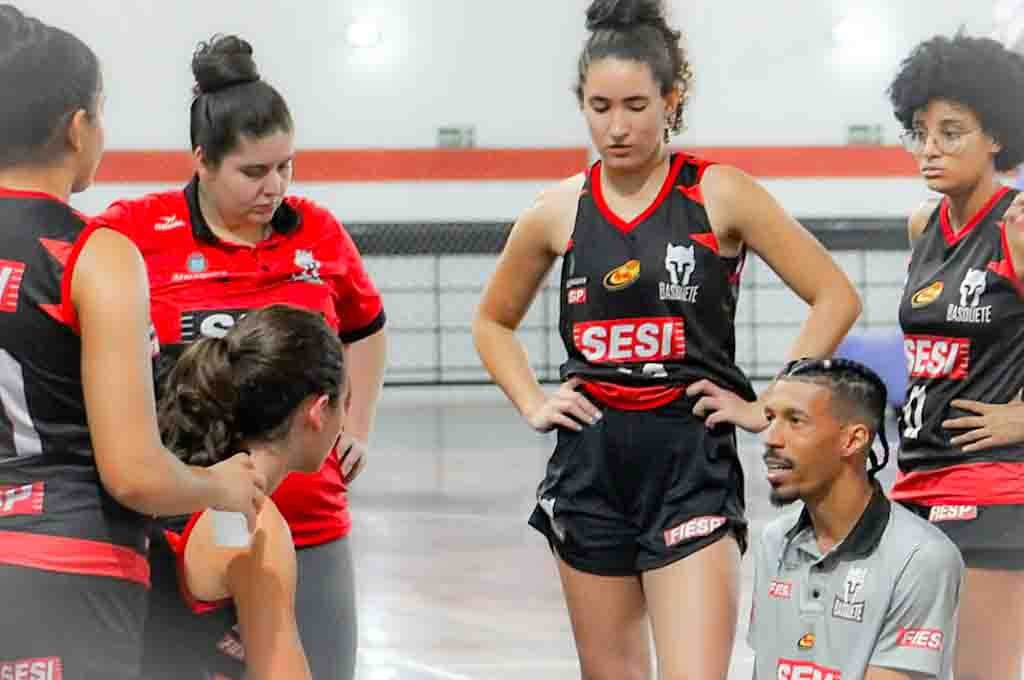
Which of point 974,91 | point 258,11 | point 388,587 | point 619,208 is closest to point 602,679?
point 619,208

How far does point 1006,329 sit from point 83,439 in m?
2.14

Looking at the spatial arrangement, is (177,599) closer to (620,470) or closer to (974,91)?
(620,470)

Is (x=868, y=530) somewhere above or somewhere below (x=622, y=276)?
below

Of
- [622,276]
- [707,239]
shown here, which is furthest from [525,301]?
[707,239]

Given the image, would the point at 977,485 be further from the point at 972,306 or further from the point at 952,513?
the point at 972,306

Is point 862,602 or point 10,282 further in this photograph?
point 862,602

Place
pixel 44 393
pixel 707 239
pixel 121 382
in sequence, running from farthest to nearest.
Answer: pixel 707 239 → pixel 44 393 → pixel 121 382

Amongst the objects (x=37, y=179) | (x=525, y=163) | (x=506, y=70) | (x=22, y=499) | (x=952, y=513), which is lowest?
(x=525, y=163)

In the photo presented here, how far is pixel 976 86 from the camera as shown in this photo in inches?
154

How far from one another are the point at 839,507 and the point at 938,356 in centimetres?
54

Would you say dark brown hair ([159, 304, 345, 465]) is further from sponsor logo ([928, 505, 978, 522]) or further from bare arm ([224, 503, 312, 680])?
sponsor logo ([928, 505, 978, 522])

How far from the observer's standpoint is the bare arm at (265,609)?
97.7 inches

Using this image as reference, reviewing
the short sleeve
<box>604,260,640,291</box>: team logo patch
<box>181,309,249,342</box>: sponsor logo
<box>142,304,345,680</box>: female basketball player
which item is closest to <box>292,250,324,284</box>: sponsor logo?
<box>181,309,249,342</box>: sponsor logo

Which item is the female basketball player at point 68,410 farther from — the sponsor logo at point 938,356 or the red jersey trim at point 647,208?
the sponsor logo at point 938,356
